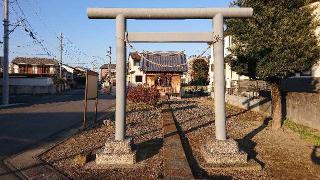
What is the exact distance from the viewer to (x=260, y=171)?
7102 mm

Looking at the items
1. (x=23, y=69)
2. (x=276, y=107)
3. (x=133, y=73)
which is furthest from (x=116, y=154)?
(x=23, y=69)

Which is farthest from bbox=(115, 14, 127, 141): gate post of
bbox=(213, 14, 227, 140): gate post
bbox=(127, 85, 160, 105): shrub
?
bbox=(127, 85, 160, 105): shrub

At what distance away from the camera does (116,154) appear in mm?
7664

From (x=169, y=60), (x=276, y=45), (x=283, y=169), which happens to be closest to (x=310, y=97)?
(x=276, y=45)

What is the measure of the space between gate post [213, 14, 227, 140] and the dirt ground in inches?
35.5

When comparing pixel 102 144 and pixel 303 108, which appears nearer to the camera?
pixel 102 144

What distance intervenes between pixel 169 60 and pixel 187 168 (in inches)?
1151

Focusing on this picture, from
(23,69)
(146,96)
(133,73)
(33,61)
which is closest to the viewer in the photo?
(146,96)

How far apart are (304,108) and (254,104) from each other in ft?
21.9

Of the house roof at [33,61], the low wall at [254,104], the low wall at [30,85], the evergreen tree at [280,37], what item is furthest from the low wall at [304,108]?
the house roof at [33,61]

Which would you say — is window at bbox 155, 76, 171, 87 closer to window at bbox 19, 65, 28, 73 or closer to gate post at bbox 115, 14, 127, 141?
gate post at bbox 115, 14, 127, 141

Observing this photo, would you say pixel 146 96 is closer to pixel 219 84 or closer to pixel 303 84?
pixel 303 84

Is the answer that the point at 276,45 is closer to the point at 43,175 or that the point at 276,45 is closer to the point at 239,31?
the point at 239,31

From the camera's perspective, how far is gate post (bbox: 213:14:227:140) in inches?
319
